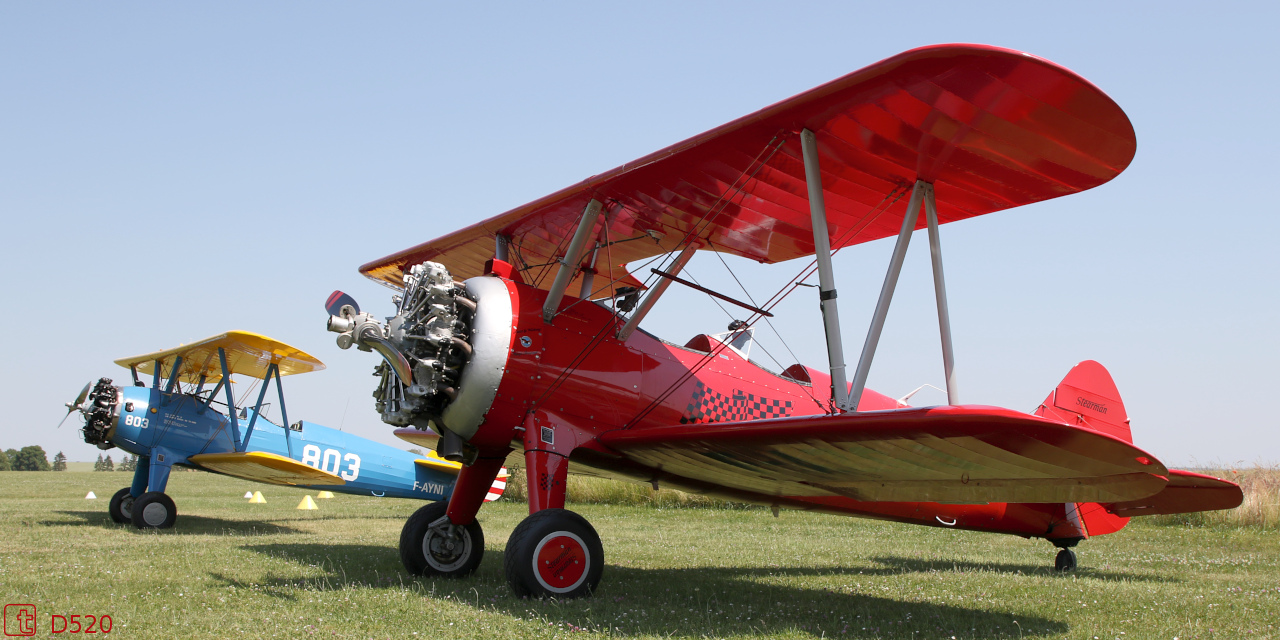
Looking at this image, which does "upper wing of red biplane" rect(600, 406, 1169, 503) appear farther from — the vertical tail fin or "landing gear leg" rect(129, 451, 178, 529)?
"landing gear leg" rect(129, 451, 178, 529)

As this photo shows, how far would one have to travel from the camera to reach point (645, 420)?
6719 millimetres

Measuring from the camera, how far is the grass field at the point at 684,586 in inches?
189

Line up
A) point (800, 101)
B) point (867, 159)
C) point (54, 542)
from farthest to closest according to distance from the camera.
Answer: point (54, 542), point (867, 159), point (800, 101)

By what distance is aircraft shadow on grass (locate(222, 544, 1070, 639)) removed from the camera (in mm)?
4910

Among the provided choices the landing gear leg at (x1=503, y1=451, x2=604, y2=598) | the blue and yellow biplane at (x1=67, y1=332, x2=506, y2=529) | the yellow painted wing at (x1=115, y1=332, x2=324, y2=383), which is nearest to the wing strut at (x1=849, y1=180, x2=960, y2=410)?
the landing gear leg at (x1=503, y1=451, x2=604, y2=598)

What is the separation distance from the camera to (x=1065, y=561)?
8.42m

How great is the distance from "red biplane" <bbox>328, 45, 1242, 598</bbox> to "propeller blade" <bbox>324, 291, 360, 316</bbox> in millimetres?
16

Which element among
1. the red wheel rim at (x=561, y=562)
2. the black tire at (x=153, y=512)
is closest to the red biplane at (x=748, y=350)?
the red wheel rim at (x=561, y=562)

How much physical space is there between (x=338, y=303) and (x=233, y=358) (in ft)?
31.7

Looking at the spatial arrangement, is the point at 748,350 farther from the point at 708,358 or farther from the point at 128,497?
the point at 128,497

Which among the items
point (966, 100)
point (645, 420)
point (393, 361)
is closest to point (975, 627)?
point (645, 420)

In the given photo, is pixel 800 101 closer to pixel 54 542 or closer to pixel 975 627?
pixel 975 627

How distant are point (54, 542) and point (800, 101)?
981 cm

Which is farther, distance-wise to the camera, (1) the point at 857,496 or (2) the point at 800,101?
(1) the point at 857,496
